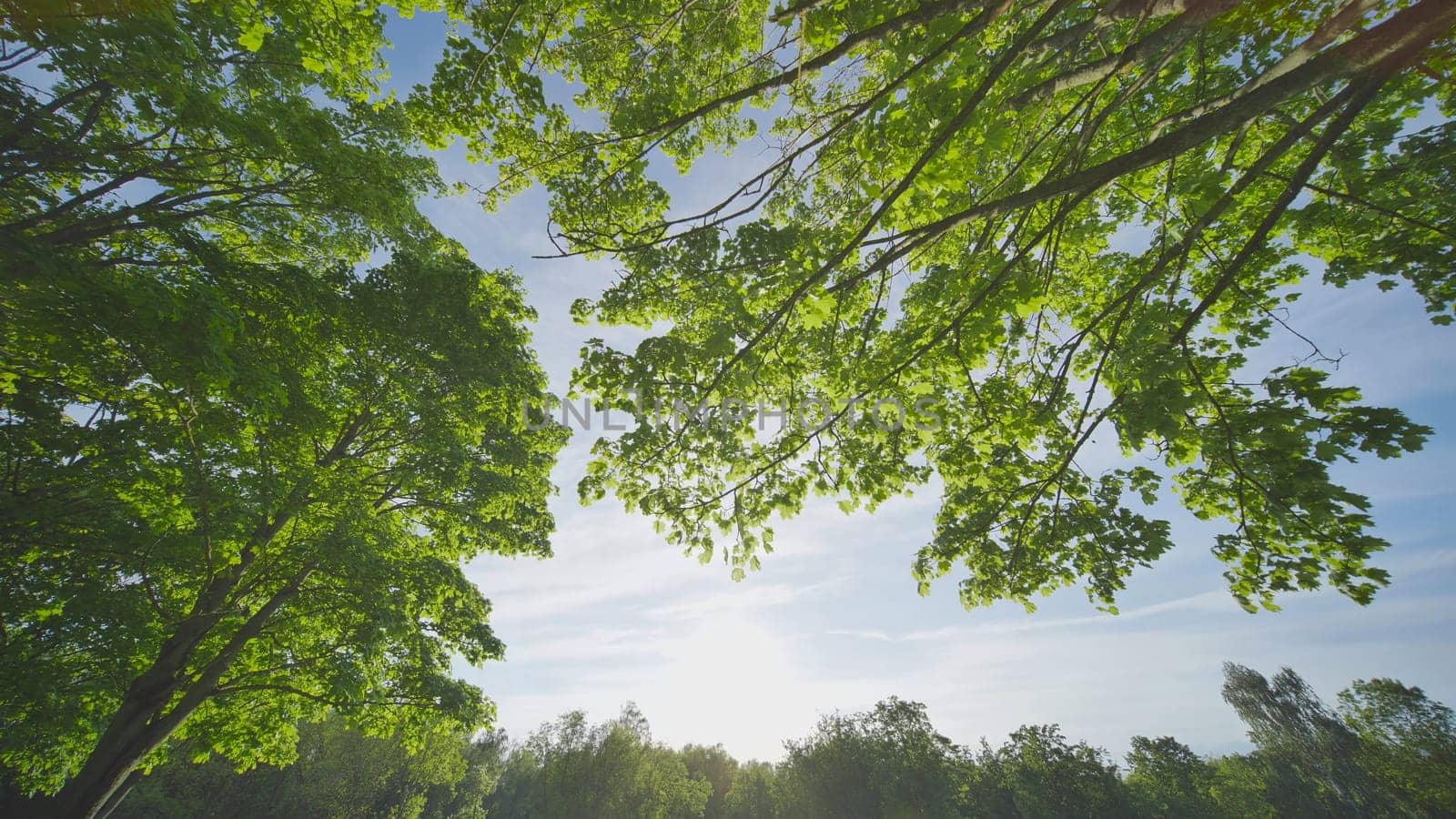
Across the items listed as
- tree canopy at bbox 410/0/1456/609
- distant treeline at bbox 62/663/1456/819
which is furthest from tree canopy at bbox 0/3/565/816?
distant treeline at bbox 62/663/1456/819

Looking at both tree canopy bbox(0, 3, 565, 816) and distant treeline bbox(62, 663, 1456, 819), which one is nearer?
tree canopy bbox(0, 3, 565, 816)

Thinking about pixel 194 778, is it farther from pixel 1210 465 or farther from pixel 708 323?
pixel 1210 465

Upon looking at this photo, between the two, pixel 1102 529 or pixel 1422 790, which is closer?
pixel 1102 529

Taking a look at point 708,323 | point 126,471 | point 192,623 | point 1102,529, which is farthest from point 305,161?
point 1102,529

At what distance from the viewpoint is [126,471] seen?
19.0ft

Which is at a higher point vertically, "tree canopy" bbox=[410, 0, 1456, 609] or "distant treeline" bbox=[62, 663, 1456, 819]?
"tree canopy" bbox=[410, 0, 1456, 609]

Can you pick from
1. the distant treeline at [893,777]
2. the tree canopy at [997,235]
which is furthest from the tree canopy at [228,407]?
the distant treeline at [893,777]

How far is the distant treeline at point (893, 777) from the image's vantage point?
96.2 ft

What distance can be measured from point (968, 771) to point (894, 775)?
767 cm

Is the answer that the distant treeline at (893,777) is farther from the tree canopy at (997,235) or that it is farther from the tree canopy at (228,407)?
the tree canopy at (997,235)

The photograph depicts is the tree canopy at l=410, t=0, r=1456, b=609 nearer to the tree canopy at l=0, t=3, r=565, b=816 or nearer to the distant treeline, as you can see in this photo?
the tree canopy at l=0, t=3, r=565, b=816

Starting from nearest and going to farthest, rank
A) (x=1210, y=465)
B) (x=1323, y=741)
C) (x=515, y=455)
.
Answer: (x=1210, y=465) < (x=515, y=455) < (x=1323, y=741)

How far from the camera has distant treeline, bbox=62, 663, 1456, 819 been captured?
29328 millimetres

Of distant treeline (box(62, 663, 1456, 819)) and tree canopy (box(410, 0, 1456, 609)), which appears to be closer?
tree canopy (box(410, 0, 1456, 609))
